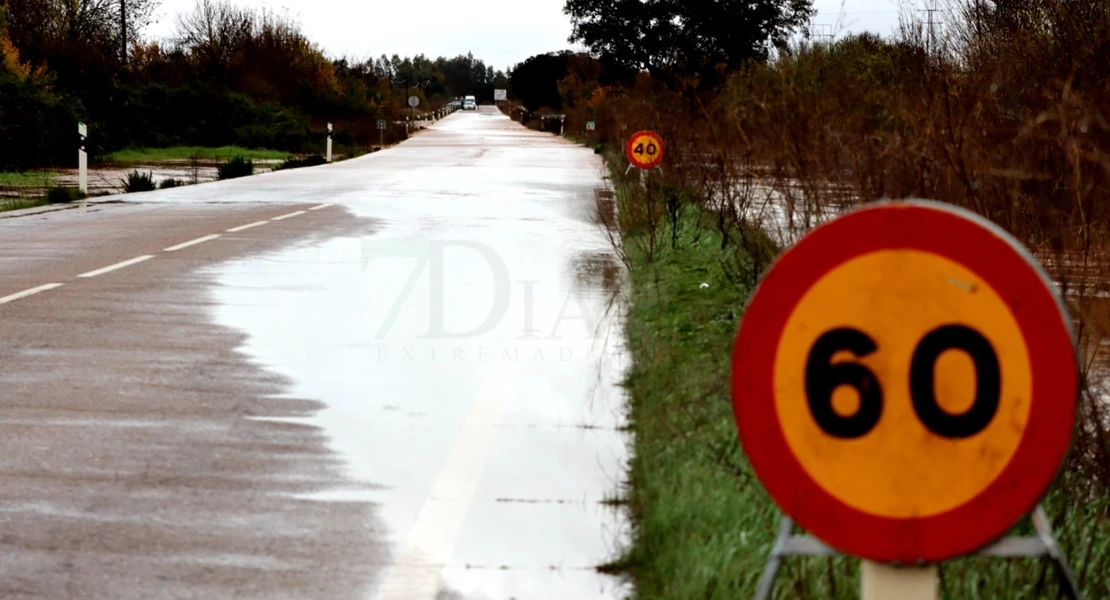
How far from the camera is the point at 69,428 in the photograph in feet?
23.3

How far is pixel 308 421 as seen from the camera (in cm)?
735

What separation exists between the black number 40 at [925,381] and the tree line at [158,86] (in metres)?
Answer: 33.6

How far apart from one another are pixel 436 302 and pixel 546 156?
36.7 meters

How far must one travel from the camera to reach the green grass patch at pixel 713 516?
454 centimetres

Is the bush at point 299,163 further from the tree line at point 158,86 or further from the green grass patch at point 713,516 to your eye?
the green grass patch at point 713,516

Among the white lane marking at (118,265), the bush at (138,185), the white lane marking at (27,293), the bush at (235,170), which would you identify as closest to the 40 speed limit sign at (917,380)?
the white lane marking at (27,293)

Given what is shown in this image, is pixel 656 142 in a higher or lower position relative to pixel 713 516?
higher

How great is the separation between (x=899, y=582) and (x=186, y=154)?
159 feet

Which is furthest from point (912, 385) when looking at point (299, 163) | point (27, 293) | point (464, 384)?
point (299, 163)

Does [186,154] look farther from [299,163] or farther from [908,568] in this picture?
[908,568]

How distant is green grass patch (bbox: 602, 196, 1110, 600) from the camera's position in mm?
4539

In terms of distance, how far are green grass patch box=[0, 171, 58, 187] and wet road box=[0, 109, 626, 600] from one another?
1449 cm

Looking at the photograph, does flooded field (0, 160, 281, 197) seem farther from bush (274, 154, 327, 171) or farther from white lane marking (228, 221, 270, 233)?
white lane marking (228, 221, 270, 233)

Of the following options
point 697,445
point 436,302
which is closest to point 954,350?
point 697,445
